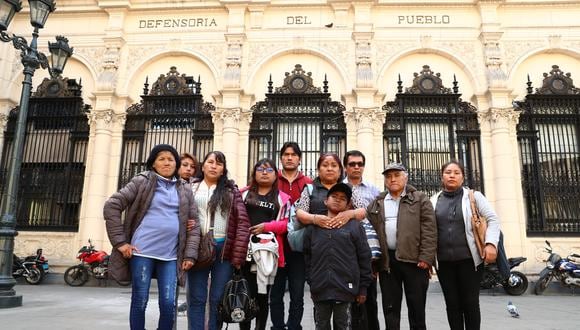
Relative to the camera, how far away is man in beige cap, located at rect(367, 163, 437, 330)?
155 inches

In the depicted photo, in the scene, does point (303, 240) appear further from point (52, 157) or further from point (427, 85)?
point (52, 157)

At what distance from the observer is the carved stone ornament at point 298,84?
12.9m

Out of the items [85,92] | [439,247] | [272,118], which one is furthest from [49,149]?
[439,247]

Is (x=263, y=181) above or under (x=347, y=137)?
under

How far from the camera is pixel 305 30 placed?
43.7 feet

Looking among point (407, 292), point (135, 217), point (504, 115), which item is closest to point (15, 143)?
point (135, 217)

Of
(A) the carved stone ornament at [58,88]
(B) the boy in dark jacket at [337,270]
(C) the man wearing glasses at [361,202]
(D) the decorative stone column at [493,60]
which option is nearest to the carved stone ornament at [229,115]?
(A) the carved stone ornament at [58,88]

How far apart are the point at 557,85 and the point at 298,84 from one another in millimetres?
8127

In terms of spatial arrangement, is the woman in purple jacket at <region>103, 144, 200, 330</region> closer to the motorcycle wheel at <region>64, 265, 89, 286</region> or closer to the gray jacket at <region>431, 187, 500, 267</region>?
the gray jacket at <region>431, 187, 500, 267</region>

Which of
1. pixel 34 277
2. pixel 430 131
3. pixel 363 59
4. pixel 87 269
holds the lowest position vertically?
pixel 34 277

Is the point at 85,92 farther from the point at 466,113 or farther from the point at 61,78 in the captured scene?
the point at 466,113

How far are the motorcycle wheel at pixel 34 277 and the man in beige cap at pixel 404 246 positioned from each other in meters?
10.6

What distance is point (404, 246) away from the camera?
12.9 ft

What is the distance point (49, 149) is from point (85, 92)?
2.21 m
